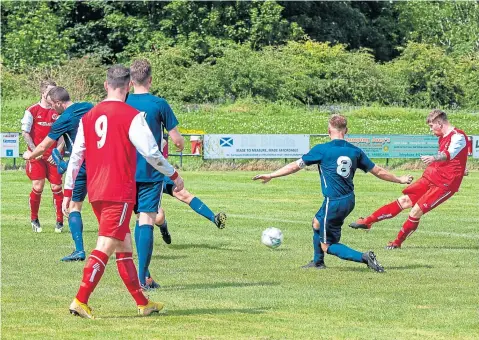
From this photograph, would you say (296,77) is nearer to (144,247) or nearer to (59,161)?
(59,161)

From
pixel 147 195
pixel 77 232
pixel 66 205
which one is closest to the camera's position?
pixel 147 195

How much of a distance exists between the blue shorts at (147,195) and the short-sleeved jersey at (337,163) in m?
2.11

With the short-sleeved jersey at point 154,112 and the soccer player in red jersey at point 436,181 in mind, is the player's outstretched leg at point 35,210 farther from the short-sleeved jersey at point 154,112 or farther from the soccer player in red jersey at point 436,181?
the short-sleeved jersey at point 154,112

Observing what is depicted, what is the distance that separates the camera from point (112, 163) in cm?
880

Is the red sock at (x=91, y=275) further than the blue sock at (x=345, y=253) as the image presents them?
No

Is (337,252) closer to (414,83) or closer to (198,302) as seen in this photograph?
(198,302)

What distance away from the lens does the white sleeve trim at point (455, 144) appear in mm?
14992

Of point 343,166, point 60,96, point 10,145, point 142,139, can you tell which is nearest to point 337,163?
point 343,166

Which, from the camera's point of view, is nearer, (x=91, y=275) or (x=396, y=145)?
(x=91, y=275)

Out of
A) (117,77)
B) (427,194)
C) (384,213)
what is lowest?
(384,213)

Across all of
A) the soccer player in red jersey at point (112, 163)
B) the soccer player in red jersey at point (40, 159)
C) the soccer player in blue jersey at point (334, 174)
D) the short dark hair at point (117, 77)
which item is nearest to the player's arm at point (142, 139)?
the soccer player in red jersey at point (112, 163)

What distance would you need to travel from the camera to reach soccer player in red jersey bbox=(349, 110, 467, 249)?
1487cm

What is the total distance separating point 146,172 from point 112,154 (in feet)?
5.60

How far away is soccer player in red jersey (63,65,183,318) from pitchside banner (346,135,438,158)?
2902cm
